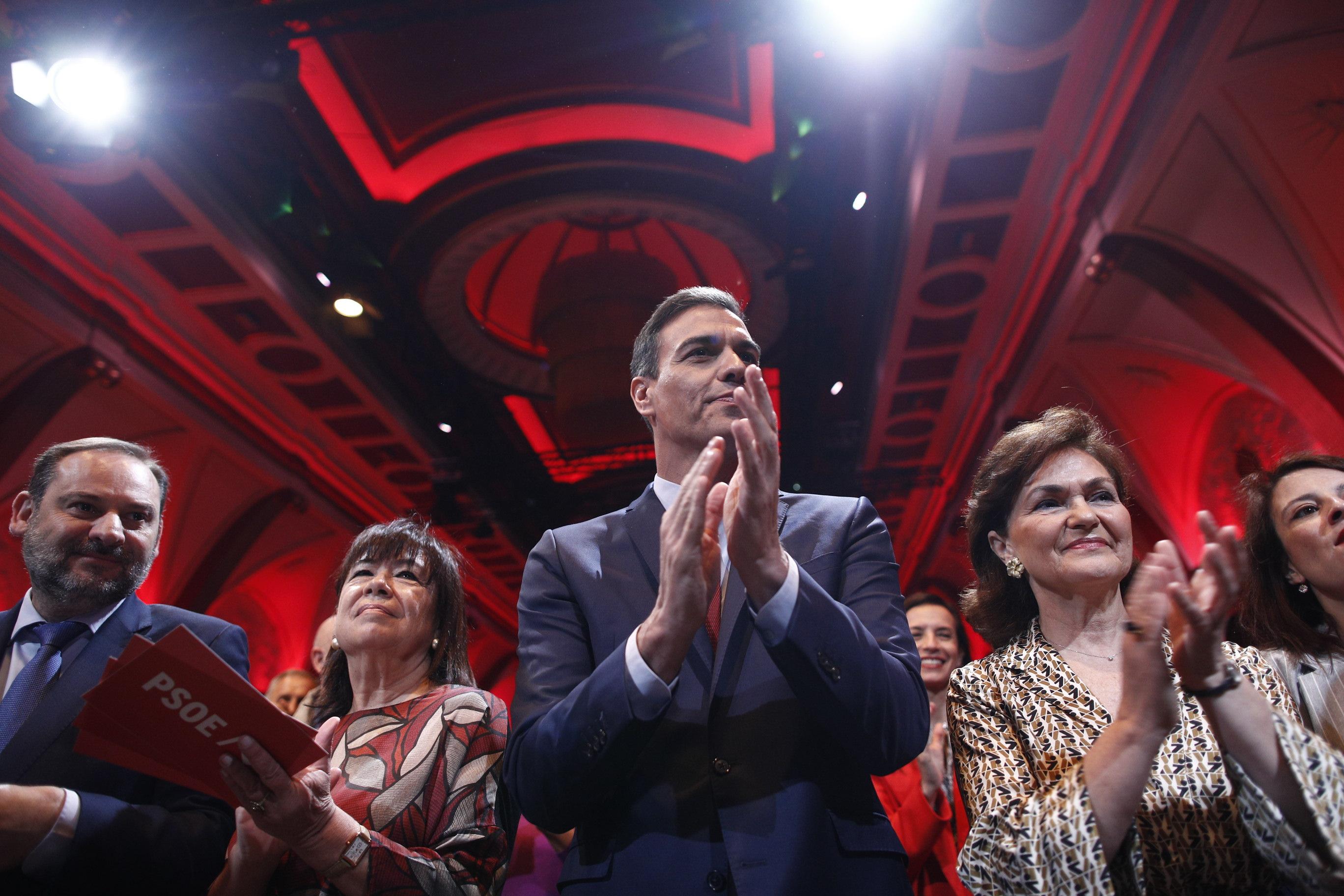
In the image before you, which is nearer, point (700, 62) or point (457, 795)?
point (457, 795)

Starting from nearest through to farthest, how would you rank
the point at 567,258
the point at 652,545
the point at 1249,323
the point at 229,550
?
1. the point at 652,545
2. the point at 1249,323
3. the point at 567,258
4. the point at 229,550

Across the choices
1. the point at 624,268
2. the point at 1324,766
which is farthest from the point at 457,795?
the point at 624,268

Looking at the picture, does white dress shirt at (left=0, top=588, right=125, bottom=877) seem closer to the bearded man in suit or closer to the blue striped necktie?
the blue striped necktie

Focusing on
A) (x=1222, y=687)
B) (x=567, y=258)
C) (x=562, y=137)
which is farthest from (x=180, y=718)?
(x=567, y=258)

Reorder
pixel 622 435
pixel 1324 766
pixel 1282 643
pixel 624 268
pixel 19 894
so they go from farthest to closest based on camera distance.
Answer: pixel 622 435 → pixel 624 268 → pixel 1282 643 → pixel 19 894 → pixel 1324 766

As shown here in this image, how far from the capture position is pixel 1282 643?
6.12ft

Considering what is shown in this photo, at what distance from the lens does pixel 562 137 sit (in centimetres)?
596

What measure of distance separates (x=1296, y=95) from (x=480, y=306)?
5.95m

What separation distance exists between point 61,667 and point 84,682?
0.09 metres

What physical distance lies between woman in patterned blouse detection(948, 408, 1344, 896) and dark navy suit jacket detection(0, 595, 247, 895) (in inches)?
57.0

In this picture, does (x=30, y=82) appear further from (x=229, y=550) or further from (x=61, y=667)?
(x=229, y=550)

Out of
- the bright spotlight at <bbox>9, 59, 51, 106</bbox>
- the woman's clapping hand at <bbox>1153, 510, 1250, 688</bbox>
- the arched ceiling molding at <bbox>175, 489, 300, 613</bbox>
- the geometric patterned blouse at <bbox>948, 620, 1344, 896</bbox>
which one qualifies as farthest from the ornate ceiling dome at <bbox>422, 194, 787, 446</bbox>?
the woman's clapping hand at <bbox>1153, 510, 1250, 688</bbox>

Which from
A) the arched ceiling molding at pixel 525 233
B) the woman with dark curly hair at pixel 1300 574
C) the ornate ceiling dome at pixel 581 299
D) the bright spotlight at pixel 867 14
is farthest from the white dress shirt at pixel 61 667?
the ornate ceiling dome at pixel 581 299

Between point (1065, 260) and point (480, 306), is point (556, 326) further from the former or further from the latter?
point (1065, 260)
